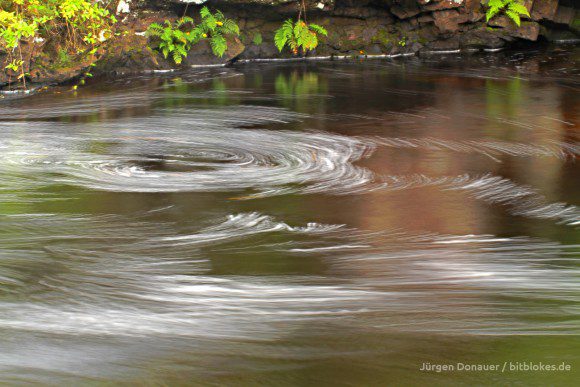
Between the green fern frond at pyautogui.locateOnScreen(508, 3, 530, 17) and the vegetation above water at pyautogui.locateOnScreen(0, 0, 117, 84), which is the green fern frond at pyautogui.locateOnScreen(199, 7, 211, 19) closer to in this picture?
the vegetation above water at pyautogui.locateOnScreen(0, 0, 117, 84)

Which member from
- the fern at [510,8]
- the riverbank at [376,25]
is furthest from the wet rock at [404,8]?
the fern at [510,8]

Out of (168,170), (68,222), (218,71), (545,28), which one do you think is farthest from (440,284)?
(545,28)

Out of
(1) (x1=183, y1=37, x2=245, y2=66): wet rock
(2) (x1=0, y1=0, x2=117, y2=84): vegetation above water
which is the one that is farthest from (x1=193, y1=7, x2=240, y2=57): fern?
(2) (x1=0, y1=0, x2=117, y2=84): vegetation above water

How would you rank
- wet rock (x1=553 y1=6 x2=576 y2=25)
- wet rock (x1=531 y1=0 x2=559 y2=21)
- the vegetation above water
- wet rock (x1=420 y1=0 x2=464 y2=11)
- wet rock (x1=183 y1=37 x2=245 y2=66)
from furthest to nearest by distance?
1. wet rock (x1=553 y1=6 x2=576 y2=25)
2. wet rock (x1=531 y1=0 x2=559 y2=21)
3. wet rock (x1=420 y1=0 x2=464 y2=11)
4. wet rock (x1=183 y1=37 x2=245 y2=66)
5. the vegetation above water

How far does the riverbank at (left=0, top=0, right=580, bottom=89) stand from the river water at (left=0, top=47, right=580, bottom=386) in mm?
4019

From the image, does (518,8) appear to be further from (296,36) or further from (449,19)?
(296,36)

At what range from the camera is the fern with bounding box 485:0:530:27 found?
1475 cm

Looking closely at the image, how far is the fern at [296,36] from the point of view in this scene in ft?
46.6

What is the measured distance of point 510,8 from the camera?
14.8 metres

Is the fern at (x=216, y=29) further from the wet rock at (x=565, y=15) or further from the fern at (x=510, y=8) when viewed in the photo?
the wet rock at (x=565, y=15)

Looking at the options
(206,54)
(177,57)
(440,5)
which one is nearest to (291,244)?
(177,57)

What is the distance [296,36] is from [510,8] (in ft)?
12.4

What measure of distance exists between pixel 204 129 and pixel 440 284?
5.23 meters

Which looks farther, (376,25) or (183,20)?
(376,25)
